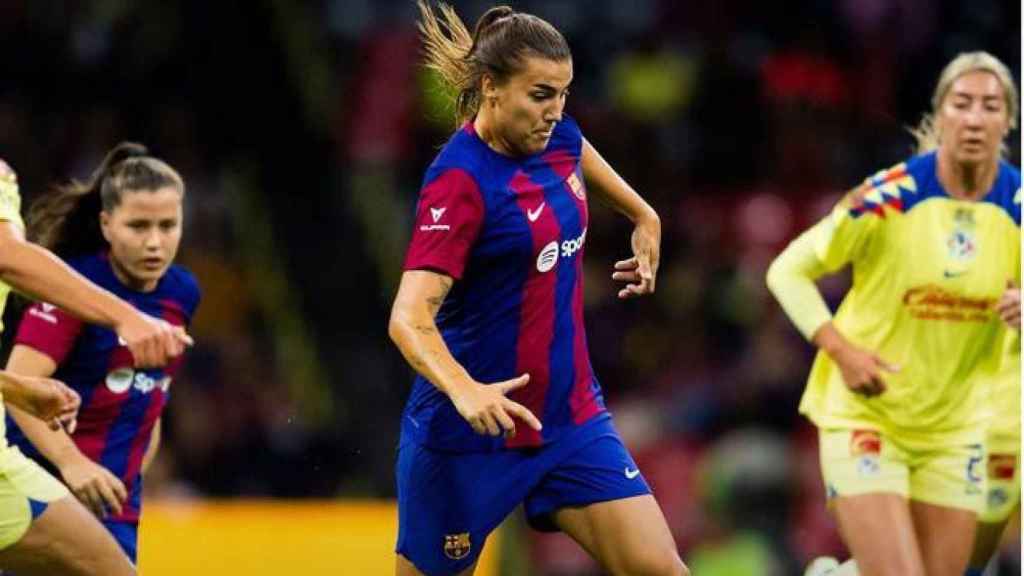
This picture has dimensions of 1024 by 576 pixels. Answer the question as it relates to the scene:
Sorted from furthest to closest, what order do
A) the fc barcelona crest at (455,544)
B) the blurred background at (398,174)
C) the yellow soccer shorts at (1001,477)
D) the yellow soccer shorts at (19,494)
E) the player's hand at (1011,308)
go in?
the blurred background at (398,174) < the yellow soccer shorts at (1001,477) < the player's hand at (1011,308) < the fc barcelona crest at (455,544) < the yellow soccer shorts at (19,494)

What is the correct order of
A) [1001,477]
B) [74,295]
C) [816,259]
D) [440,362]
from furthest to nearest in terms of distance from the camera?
[1001,477], [816,259], [440,362], [74,295]

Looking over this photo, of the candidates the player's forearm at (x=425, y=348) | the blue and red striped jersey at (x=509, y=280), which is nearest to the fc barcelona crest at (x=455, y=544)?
the blue and red striped jersey at (x=509, y=280)

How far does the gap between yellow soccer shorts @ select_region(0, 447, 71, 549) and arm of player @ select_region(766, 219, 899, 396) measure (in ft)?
8.71

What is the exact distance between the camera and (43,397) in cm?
582

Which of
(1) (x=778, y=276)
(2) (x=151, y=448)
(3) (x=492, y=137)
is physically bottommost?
(2) (x=151, y=448)

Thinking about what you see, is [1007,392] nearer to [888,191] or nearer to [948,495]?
[948,495]

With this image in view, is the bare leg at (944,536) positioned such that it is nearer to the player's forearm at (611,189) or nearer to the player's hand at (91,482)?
the player's forearm at (611,189)

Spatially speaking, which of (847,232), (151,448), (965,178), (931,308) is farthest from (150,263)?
(965,178)

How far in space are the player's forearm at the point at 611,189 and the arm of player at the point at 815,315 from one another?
3.05 feet

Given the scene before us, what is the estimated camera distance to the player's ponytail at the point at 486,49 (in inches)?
235

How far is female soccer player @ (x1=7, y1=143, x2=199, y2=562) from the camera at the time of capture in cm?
699

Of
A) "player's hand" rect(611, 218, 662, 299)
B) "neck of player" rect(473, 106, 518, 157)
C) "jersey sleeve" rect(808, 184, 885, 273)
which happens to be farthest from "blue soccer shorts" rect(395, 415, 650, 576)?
"jersey sleeve" rect(808, 184, 885, 273)

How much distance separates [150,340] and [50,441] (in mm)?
1615

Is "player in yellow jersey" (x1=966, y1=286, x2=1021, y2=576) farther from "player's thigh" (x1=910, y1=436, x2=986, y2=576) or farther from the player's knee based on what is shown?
the player's knee
